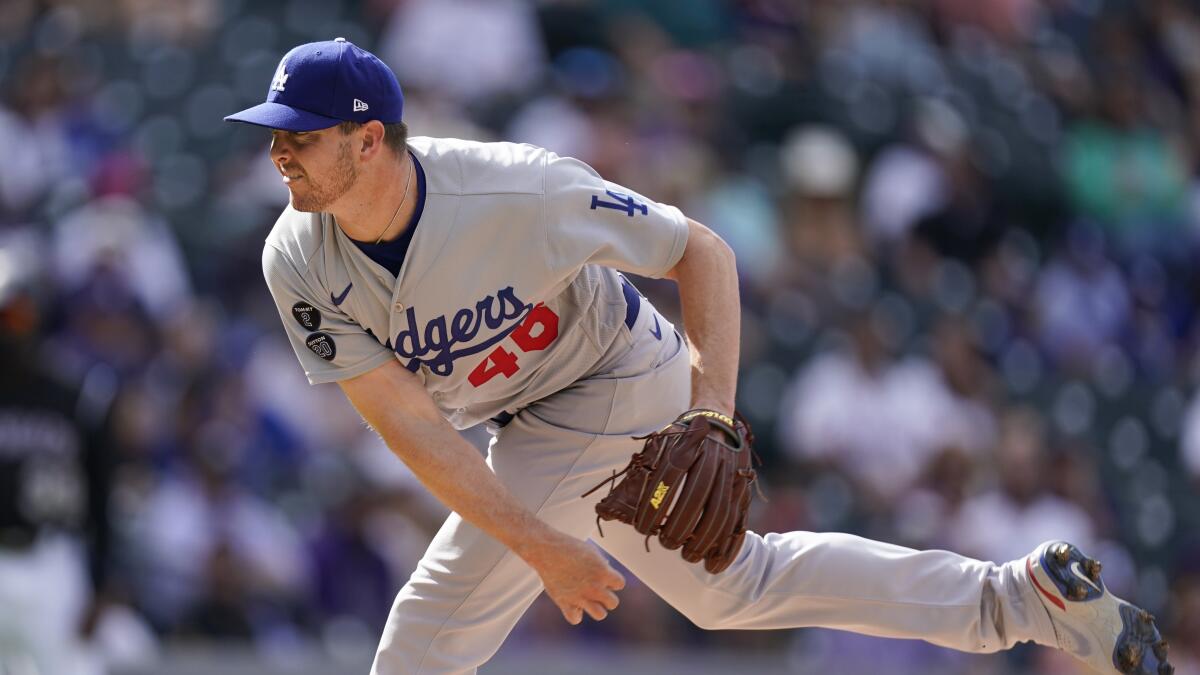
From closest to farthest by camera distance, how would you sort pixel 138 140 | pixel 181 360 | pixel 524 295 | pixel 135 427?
pixel 524 295
pixel 135 427
pixel 181 360
pixel 138 140

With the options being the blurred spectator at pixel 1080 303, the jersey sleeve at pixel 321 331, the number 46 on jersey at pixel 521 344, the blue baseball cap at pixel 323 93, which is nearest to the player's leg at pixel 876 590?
the number 46 on jersey at pixel 521 344

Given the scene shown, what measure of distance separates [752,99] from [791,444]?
8.13 feet

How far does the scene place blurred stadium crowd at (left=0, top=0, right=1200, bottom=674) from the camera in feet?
24.6

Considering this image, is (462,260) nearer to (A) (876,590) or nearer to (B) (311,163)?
(B) (311,163)

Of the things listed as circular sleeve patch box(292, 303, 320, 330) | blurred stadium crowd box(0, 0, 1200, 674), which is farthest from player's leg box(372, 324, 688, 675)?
blurred stadium crowd box(0, 0, 1200, 674)

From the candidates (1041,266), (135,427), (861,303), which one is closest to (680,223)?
(135,427)

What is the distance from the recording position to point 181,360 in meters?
7.68

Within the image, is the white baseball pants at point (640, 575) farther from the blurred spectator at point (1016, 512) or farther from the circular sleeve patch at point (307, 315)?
the blurred spectator at point (1016, 512)

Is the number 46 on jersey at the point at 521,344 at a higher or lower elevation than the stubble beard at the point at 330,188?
lower

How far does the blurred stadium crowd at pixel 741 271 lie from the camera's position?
749cm

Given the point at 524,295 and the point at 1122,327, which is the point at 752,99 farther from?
the point at 524,295

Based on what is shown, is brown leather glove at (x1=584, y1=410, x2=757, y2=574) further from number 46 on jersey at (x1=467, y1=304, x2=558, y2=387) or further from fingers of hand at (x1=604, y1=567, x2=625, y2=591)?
number 46 on jersey at (x1=467, y1=304, x2=558, y2=387)

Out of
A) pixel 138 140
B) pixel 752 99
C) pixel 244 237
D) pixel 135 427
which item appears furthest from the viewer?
pixel 752 99

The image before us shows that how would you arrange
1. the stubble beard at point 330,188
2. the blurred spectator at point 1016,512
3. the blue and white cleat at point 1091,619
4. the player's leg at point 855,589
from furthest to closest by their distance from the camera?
the blurred spectator at point 1016,512
the player's leg at point 855,589
the blue and white cleat at point 1091,619
the stubble beard at point 330,188
